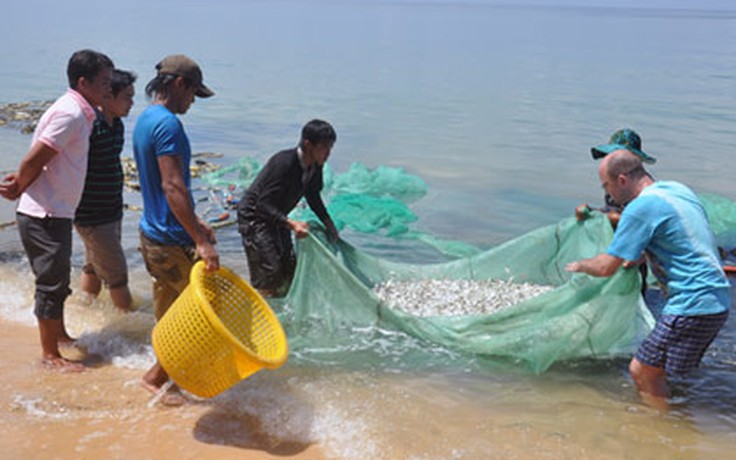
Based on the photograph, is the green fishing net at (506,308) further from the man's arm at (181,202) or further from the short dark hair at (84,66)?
the short dark hair at (84,66)

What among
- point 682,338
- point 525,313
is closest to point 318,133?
point 525,313

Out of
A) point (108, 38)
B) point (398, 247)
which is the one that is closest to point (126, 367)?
point (398, 247)

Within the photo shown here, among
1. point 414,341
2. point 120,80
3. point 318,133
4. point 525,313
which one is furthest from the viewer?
point 414,341

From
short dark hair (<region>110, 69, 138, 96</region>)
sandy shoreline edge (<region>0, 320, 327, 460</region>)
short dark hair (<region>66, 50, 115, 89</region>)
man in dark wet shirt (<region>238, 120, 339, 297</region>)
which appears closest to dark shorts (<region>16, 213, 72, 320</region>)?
sandy shoreline edge (<region>0, 320, 327, 460</region>)

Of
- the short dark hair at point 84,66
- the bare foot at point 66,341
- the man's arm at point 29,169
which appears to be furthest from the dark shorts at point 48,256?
the short dark hair at point 84,66

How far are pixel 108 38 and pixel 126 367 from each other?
40209 mm

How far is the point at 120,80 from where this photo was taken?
187 inches

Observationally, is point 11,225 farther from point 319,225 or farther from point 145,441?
point 145,441

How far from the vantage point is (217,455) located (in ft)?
12.0

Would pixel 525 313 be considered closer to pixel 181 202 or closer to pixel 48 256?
pixel 181 202

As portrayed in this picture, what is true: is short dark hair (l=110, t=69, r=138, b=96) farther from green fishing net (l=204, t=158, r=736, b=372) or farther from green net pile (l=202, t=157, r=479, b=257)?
green net pile (l=202, t=157, r=479, b=257)

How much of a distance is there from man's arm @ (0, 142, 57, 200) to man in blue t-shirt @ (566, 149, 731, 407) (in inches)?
120

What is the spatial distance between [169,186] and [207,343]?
839 millimetres

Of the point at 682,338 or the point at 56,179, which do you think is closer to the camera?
the point at 682,338
